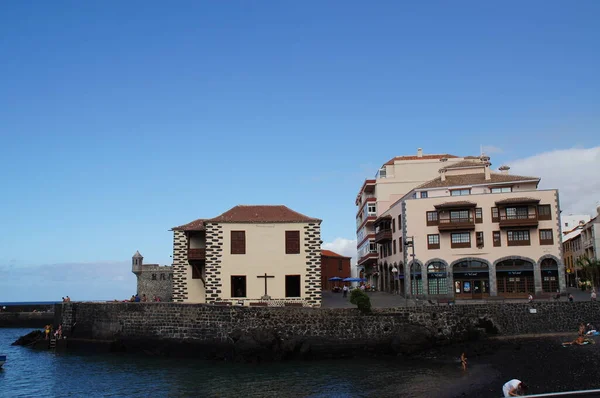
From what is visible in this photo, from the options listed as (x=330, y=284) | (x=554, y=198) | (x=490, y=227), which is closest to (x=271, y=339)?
(x=490, y=227)

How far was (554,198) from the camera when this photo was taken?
4788cm

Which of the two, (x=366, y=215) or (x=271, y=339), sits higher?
(x=366, y=215)

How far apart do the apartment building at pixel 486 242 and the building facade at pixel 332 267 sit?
1076 inches

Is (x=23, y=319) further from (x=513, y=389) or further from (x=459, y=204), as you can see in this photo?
(x=513, y=389)

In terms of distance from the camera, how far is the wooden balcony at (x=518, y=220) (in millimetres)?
47250

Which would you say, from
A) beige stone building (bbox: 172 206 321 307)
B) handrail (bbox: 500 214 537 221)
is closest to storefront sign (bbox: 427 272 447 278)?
handrail (bbox: 500 214 537 221)

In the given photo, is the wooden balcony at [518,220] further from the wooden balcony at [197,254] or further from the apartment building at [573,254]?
the apartment building at [573,254]

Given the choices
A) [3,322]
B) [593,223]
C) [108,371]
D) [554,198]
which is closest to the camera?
[108,371]

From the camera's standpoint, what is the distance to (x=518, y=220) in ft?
156

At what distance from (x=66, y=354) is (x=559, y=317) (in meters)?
34.9

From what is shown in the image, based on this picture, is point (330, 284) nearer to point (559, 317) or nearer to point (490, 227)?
point (490, 227)

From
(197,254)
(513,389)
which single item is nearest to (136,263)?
(197,254)

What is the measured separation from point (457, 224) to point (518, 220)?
16.8ft

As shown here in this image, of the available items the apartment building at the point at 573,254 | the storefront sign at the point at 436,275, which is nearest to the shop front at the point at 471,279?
the storefront sign at the point at 436,275
